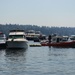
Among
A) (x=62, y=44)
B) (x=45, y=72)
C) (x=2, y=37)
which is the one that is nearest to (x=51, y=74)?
(x=45, y=72)

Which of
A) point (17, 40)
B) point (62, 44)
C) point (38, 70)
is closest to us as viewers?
point (38, 70)

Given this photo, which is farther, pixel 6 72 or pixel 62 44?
pixel 62 44

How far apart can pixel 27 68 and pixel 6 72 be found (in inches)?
149

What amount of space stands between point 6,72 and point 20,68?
3.49 m

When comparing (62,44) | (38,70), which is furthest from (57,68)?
(62,44)

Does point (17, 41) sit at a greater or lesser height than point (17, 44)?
greater

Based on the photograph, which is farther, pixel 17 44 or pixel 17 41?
pixel 17 44

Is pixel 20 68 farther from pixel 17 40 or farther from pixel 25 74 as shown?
pixel 17 40

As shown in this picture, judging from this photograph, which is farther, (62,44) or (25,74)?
(62,44)

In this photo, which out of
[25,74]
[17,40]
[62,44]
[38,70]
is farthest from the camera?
[62,44]

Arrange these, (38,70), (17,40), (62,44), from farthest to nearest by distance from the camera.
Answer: (62,44) → (17,40) → (38,70)

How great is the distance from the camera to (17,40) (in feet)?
244

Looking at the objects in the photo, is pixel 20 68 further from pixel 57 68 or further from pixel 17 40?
pixel 17 40

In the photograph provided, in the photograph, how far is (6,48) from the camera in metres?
76.1
